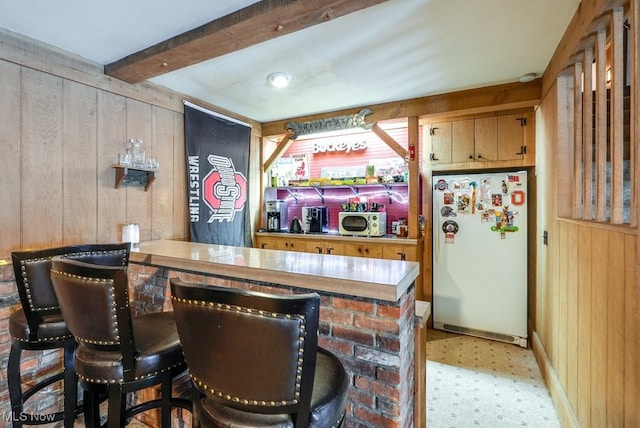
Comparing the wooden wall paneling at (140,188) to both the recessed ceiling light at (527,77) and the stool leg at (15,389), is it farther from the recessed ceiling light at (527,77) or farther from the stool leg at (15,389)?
the recessed ceiling light at (527,77)

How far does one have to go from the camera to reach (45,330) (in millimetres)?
1480

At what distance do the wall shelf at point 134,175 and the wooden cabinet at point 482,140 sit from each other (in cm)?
291

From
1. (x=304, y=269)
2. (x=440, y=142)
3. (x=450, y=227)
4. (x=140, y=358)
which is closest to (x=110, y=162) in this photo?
(x=140, y=358)

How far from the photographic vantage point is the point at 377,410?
131cm

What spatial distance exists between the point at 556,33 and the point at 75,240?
12.3 ft

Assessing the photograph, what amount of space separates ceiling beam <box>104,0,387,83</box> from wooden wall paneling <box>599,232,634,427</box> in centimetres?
161

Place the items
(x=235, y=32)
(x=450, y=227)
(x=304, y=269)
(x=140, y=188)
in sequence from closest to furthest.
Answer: (x=304, y=269) → (x=235, y=32) → (x=140, y=188) → (x=450, y=227)

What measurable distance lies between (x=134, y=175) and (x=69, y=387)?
5.57 feet

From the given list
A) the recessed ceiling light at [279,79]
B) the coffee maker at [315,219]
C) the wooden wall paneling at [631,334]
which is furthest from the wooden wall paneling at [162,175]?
the wooden wall paneling at [631,334]

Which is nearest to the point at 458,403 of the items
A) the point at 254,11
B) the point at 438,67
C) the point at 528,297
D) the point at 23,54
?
the point at 528,297

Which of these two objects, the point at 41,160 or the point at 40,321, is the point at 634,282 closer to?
the point at 40,321

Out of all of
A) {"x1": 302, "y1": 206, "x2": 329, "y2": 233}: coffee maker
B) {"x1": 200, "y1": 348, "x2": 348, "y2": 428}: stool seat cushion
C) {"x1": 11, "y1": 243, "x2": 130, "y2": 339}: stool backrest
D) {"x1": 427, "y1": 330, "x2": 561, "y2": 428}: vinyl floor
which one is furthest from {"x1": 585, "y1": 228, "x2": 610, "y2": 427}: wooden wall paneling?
{"x1": 302, "y1": 206, "x2": 329, "y2": 233}: coffee maker

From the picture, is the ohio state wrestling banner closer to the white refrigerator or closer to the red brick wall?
the red brick wall

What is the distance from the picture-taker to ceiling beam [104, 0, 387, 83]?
1.61 m
